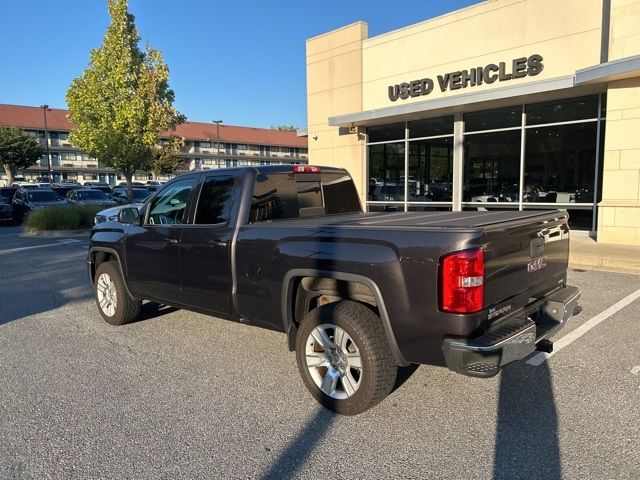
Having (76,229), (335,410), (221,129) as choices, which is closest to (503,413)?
(335,410)

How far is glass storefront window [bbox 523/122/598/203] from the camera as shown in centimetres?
1230

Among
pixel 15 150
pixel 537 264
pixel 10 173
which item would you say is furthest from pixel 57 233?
pixel 10 173

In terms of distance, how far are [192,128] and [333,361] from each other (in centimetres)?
7663

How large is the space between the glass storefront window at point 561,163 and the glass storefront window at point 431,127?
2.50 metres

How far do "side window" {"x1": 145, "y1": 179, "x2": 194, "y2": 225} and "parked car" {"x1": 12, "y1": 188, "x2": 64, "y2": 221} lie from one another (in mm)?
18500

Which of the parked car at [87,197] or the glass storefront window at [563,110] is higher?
the glass storefront window at [563,110]

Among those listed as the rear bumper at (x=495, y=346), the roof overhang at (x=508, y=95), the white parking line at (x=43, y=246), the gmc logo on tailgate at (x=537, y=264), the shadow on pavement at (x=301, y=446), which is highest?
the roof overhang at (x=508, y=95)

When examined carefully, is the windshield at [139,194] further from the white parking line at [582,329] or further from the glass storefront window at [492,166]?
the white parking line at [582,329]

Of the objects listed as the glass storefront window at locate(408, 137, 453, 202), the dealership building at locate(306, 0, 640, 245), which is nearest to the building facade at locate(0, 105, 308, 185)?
the dealership building at locate(306, 0, 640, 245)

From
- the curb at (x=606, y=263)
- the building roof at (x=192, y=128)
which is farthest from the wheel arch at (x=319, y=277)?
the building roof at (x=192, y=128)

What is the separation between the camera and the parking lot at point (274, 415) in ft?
9.64

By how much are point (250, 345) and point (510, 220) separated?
2881mm

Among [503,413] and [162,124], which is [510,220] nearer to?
[503,413]

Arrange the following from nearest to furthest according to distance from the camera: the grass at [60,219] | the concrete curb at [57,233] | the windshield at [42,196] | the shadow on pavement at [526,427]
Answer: the shadow on pavement at [526,427] < the concrete curb at [57,233] < the grass at [60,219] < the windshield at [42,196]
